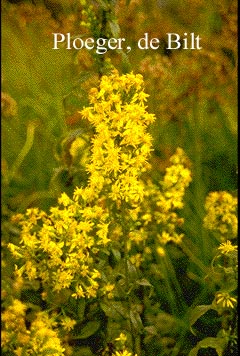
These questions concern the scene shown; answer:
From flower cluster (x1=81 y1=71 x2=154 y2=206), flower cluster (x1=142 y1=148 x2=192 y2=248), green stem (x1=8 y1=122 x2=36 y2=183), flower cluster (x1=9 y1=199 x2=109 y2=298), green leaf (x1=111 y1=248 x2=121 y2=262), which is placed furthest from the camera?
green stem (x1=8 y1=122 x2=36 y2=183)

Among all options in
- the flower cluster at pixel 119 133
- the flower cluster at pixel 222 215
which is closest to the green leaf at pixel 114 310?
the flower cluster at pixel 119 133

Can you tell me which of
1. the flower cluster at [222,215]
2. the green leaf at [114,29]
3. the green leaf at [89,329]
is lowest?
the green leaf at [89,329]

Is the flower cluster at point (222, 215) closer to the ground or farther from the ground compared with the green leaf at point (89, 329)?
farther from the ground

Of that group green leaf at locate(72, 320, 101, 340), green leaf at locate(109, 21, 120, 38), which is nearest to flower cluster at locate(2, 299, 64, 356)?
green leaf at locate(72, 320, 101, 340)

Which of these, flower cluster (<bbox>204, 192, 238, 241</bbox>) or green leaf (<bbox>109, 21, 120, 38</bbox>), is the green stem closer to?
flower cluster (<bbox>204, 192, 238, 241</bbox>)

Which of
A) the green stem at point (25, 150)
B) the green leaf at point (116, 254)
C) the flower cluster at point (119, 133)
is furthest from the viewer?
the green stem at point (25, 150)

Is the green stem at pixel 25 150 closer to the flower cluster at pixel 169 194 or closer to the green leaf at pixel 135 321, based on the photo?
the flower cluster at pixel 169 194
